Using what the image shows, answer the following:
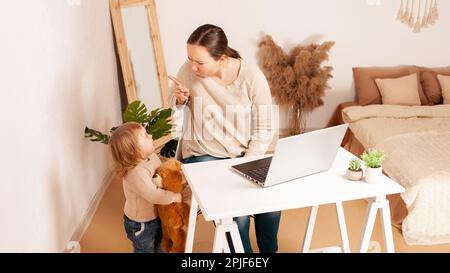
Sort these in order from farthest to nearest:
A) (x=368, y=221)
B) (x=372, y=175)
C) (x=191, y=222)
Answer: (x=191, y=222), (x=368, y=221), (x=372, y=175)

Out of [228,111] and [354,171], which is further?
[228,111]

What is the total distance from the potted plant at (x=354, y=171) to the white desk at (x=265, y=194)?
0.02 meters

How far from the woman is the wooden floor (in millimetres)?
439

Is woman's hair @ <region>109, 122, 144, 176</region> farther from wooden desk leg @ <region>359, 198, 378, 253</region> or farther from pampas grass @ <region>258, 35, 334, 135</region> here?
pampas grass @ <region>258, 35, 334, 135</region>

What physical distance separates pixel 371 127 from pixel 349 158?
5.03 ft

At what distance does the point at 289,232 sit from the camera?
8.43ft

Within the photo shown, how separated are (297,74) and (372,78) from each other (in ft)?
2.23

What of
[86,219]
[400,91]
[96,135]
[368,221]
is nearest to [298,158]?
[368,221]

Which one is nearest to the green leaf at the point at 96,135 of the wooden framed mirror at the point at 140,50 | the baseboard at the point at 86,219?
the baseboard at the point at 86,219

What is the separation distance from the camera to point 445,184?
235cm

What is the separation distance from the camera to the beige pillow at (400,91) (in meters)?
3.71

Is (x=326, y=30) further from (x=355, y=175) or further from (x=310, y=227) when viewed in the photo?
(x=355, y=175)

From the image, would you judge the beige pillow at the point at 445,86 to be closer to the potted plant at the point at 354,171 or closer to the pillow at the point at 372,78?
the pillow at the point at 372,78
